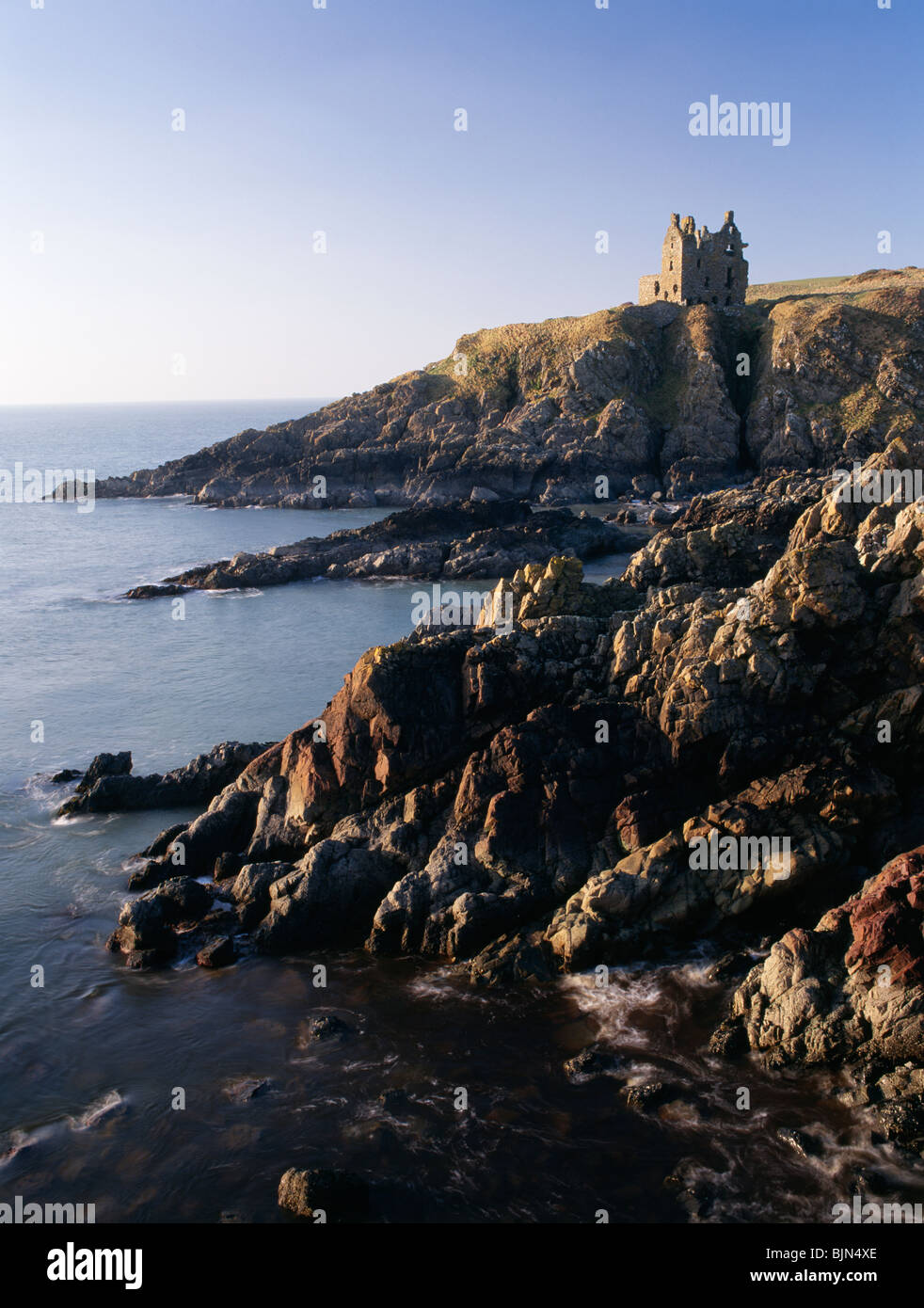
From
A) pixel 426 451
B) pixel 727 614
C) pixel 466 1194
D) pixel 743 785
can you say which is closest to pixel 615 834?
pixel 743 785

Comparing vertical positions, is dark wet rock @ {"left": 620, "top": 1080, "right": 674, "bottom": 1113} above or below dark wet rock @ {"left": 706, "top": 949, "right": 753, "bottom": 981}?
below

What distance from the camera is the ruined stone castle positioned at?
139 m

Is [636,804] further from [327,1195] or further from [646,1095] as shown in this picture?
[327,1195]

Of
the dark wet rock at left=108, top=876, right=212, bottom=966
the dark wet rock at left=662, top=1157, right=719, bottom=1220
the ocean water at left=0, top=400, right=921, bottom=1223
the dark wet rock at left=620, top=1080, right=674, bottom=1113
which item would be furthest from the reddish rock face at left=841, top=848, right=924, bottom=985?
the dark wet rock at left=108, top=876, right=212, bottom=966

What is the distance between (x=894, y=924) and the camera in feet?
68.7

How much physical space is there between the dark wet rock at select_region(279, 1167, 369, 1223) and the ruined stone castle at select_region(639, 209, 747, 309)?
14310 centimetres

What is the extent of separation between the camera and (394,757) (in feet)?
100

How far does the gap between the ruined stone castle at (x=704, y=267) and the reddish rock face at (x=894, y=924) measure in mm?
134814

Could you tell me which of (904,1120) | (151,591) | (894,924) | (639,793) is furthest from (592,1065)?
(151,591)

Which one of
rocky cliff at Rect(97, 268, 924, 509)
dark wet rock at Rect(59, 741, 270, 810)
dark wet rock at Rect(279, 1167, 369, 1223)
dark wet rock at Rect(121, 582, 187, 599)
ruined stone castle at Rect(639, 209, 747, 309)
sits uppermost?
ruined stone castle at Rect(639, 209, 747, 309)

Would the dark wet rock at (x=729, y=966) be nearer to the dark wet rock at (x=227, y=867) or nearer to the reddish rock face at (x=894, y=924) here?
the reddish rock face at (x=894, y=924)

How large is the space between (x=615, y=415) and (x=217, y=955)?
111m

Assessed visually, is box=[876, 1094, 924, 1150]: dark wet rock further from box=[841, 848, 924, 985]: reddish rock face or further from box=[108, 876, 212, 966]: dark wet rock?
box=[108, 876, 212, 966]: dark wet rock

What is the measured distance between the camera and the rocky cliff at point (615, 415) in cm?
11744
